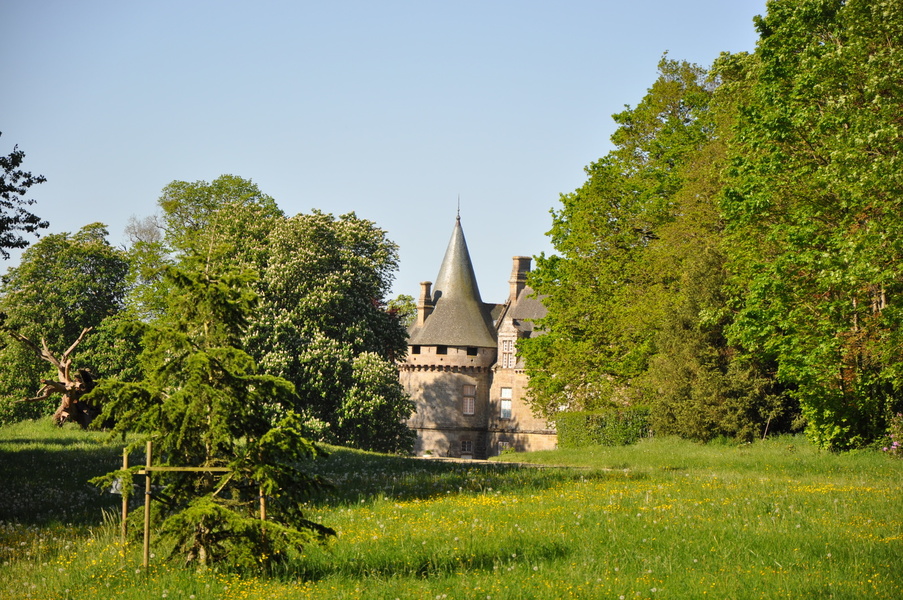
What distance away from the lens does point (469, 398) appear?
63.0m

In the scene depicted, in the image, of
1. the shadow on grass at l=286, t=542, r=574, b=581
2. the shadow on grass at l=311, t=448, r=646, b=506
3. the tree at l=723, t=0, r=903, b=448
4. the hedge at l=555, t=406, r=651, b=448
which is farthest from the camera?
the hedge at l=555, t=406, r=651, b=448

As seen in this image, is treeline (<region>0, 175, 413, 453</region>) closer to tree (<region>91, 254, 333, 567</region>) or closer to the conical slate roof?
tree (<region>91, 254, 333, 567</region>)

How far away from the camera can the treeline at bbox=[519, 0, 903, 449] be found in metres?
23.4

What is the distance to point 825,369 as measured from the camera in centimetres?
2573

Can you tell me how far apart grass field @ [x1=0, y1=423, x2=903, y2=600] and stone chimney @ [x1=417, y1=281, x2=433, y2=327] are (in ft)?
143

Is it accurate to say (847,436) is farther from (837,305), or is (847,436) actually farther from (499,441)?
(499,441)

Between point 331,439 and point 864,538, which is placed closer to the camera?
point 864,538

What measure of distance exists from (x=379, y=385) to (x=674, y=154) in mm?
15372

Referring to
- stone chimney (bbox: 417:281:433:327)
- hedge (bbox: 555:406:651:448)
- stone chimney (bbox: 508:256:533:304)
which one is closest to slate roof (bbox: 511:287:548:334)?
stone chimney (bbox: 508:256:533:304)

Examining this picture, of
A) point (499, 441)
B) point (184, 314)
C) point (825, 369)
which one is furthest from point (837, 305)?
point (499, 441)

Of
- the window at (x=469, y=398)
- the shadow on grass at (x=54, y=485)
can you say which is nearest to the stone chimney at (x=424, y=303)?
the window at (x=469, y=398)

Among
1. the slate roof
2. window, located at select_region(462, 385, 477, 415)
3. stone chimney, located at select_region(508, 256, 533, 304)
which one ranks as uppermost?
stone chimney, located at select_region(508, 256, 533, 304)

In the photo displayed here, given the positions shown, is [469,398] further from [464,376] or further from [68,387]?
[68,387]

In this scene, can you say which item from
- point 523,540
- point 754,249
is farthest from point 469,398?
point 523,540
